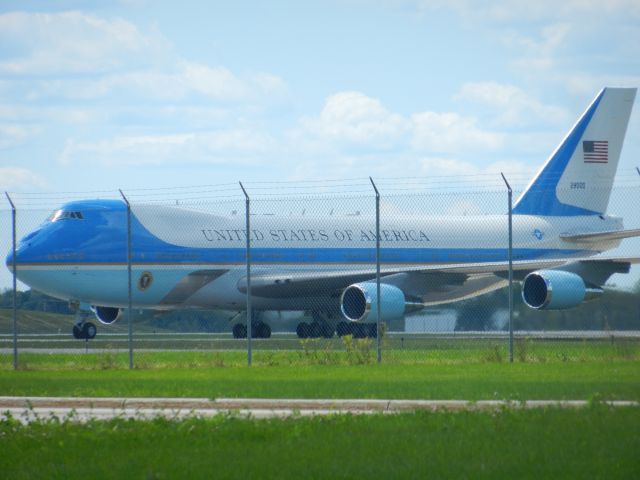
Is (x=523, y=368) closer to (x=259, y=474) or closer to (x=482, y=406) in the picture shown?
(x=482, y=406)

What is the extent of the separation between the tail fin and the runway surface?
26.0 meters

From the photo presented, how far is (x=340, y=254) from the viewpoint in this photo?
1451 inches

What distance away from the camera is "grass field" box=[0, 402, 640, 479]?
381 inches

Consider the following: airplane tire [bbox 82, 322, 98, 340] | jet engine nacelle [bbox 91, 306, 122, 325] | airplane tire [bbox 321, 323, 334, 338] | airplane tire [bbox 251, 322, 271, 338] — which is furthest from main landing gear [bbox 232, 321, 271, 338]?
airplane tire [bbox 82, 322, 98, 340]

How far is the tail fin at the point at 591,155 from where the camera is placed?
39.6 m

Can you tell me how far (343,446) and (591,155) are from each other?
30314 millimetres

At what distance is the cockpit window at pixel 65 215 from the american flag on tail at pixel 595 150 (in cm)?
1589

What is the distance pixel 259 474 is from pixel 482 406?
15.4 ft

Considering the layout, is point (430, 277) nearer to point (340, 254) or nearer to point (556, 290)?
point (340, 254)

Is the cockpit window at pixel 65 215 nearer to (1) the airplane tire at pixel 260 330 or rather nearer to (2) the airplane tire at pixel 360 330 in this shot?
(1) the airplane tire at pixel 260 330

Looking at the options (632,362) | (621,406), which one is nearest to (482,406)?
(621,406)

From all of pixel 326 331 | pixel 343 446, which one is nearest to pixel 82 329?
pixel 326 331

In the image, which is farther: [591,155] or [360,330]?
[591,155]

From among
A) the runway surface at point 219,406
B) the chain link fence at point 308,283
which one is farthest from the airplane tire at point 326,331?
the runway surface at point 219,406
